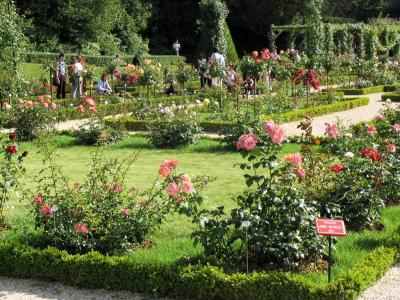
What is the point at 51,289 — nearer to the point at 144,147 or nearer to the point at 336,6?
the point at 144,147

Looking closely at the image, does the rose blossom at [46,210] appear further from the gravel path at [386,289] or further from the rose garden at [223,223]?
the gravel path at [386,289]

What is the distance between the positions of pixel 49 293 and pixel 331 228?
2083 mm

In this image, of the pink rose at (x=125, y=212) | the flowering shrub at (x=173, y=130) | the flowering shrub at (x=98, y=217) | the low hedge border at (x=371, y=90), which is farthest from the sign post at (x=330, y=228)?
the low hedge border at (x=371, y=90)

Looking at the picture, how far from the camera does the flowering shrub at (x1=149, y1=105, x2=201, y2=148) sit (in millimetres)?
11367

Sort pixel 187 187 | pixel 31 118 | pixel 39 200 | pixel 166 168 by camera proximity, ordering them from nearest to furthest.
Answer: pixel 187 187, pixel 166 168, pixel 39 200, pixel 31 118

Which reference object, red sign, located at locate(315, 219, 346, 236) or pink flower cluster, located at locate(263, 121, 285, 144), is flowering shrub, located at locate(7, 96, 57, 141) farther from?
red sign, located at locate(315, 219, 346, 236)

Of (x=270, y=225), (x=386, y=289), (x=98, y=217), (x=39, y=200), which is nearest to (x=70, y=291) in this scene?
(x=98, y=217)

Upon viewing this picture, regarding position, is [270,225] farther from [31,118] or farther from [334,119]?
[334,119]

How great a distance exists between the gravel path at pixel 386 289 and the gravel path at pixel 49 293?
1583mm

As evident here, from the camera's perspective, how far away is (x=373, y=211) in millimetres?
6160

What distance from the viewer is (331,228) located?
450 cm

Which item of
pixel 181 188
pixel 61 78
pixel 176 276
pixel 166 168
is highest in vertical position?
pixel 61 78

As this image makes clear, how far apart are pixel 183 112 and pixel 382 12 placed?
39026 mm

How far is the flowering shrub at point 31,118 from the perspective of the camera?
12.3 meters
